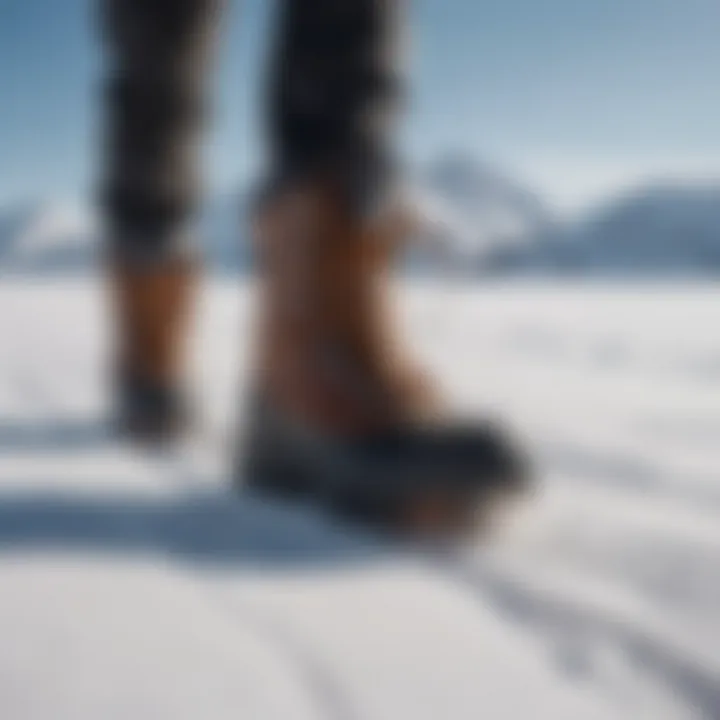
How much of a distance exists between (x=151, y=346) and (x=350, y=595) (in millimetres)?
581

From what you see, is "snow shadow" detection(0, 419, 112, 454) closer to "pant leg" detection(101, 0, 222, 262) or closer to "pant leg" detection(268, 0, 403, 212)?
"pant leg" detection(101, 0, 222, 262)

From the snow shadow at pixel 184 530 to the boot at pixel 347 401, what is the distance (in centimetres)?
4

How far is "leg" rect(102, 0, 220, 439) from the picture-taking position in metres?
0.98

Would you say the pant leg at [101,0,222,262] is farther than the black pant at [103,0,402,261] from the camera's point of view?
Yes

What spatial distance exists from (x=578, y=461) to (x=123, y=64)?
0.63 m

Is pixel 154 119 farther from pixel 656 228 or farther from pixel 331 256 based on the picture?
pixel 656 228

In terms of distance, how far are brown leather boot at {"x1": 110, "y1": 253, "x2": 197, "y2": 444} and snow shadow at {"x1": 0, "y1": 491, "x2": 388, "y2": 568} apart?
0.31 metres

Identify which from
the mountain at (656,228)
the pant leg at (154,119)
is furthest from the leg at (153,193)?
the mountain at (656,228)

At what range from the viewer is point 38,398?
4.17 ft

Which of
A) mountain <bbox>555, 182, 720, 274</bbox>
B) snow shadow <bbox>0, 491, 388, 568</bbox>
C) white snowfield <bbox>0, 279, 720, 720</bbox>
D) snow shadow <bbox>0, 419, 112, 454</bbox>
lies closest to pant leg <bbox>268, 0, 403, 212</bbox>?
white snowfield <bbox>0, 279, 720, 720</bbox>

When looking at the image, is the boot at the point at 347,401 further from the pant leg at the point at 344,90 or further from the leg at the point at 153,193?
the leg at the point at 153,193

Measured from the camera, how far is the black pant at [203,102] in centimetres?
71

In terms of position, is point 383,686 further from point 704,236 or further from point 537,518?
point 704,236

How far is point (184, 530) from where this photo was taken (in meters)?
0.60
